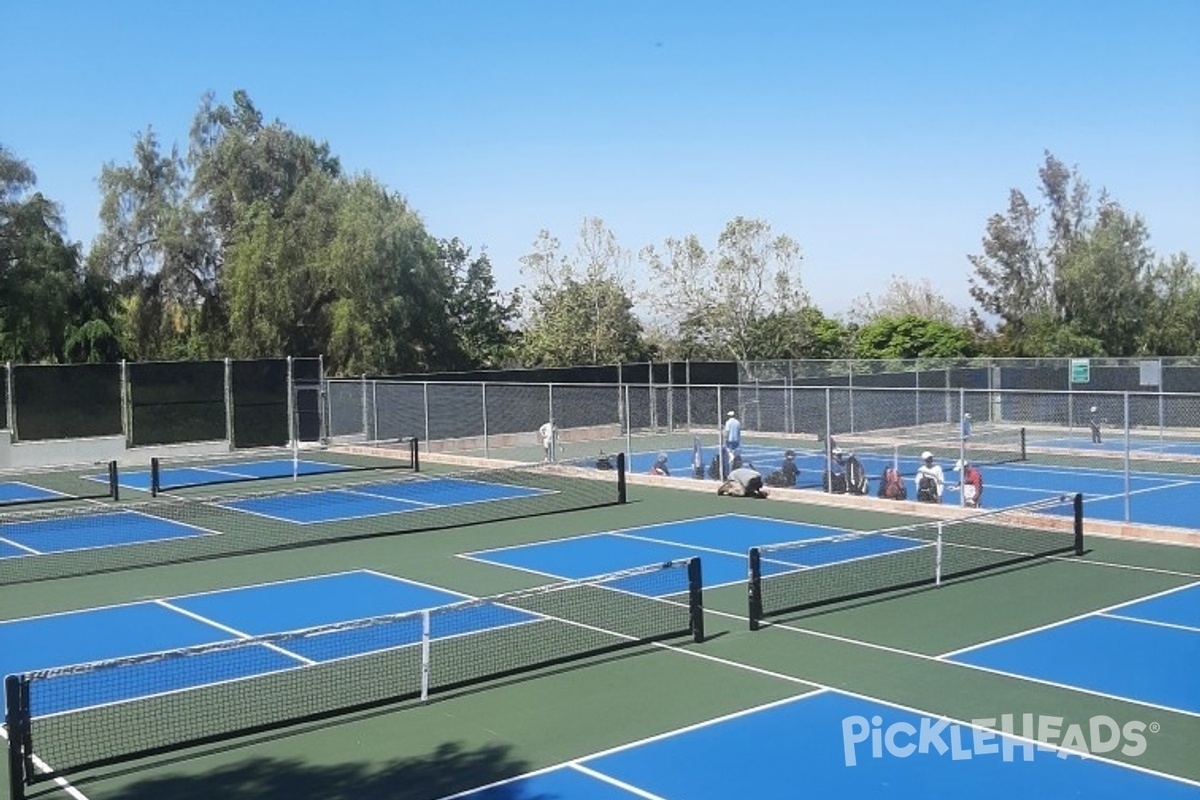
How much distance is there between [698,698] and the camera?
1142 centimetres

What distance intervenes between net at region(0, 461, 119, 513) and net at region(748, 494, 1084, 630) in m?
16.5

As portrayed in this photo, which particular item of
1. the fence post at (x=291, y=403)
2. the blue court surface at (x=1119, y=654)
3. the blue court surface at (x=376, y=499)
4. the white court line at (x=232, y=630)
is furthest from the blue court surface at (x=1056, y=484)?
the white court line at (x=232, y=630)

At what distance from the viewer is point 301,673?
12.5 metres

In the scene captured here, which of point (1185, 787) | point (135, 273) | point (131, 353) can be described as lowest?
point (1185, 787)

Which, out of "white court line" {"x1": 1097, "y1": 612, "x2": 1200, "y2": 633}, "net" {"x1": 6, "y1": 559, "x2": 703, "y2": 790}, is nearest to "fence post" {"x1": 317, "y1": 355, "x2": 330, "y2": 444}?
"net" {"x1": 6, "y1": 559, "x2": 703, "y2": 790}

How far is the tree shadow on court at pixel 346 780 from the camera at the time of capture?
9125 mm

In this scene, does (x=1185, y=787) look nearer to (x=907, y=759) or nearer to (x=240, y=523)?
(x=907, y=759)

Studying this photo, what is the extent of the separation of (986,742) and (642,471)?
23.0m

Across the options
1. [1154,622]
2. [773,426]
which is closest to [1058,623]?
[1154,622]

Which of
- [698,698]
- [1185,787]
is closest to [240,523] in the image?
[698,698]

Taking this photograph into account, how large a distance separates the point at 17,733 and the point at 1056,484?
24.4 meters

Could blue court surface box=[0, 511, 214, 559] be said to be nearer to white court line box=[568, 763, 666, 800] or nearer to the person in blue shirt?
the person in blue shirt

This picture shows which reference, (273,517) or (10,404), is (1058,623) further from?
(10,404)

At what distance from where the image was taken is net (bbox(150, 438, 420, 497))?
31438mm
